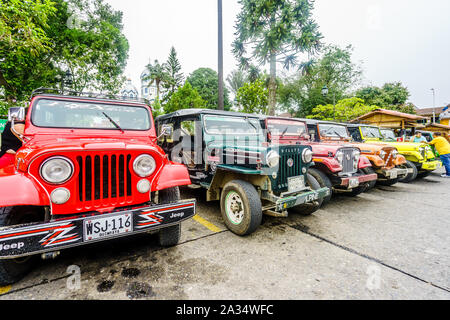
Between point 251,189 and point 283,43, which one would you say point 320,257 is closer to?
point 251,189

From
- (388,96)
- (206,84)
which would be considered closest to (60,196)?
(388,96)

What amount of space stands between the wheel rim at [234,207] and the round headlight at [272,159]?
0.67 meters

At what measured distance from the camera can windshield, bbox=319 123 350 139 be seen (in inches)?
252

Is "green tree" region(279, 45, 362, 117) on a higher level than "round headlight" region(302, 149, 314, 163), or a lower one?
higher

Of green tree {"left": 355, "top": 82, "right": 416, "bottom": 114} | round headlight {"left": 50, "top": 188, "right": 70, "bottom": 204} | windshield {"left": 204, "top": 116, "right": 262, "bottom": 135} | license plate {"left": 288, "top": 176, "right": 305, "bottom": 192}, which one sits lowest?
license plate {"left": 288, "top": 176, "right": 305, "bottom": 192}

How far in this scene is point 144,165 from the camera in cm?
237

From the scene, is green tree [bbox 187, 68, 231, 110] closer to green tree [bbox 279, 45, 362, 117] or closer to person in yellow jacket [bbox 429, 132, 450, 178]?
green tree [bbox 279, 45, 362, 117]

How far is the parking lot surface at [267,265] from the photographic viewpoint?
207 centimetres

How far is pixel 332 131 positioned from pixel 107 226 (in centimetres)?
650

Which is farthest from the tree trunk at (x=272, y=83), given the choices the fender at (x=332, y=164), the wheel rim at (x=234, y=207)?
the wheel rim at (x=234, y=207)

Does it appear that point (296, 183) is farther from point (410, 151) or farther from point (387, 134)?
point (387, 134)

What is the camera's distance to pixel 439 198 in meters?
5.58

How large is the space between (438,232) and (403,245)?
1.05 metres

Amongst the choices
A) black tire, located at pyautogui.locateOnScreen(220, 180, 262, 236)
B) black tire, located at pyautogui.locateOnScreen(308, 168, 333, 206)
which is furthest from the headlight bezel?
black tire, located at pyautogui.locateOnScreen(308, 168, 333, 206)
